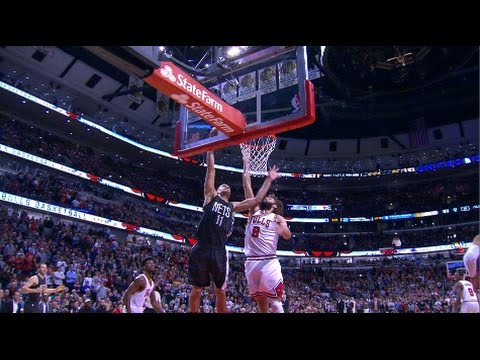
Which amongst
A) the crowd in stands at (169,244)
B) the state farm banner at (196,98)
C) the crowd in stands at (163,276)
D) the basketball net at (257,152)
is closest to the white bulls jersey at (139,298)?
the crowd in stands at (163,276)

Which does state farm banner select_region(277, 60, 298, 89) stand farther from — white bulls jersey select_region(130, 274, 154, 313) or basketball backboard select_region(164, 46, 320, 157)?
white bulls jersey select_region(130, 274, 154, 313)

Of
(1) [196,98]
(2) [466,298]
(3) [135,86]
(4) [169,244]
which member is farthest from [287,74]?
(4) [169,244]

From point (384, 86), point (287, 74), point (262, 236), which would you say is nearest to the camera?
point (262, 236)

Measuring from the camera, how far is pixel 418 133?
29.6m

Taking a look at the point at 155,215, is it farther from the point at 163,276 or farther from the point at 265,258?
the point at 265,258

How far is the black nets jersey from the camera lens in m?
5.47

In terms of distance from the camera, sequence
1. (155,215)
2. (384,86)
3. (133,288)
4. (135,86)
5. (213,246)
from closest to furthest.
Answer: (213,246), (133,288), (384,86), (135,86), (155,215)

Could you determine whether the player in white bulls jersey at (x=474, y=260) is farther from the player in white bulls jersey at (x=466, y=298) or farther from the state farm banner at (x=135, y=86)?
the state farm banner at (x=135, y=86)

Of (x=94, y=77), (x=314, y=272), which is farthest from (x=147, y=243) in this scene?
(x=314, y=272)

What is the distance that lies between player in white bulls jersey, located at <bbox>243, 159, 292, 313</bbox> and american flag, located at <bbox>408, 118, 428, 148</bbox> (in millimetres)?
26497

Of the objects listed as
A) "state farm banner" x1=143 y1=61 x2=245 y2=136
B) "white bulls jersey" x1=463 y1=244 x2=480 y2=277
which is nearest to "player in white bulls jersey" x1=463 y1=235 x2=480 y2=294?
"white bulls jersey" x1=463 y1=244 x2=480 y2=277

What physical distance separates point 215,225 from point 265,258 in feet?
2.51

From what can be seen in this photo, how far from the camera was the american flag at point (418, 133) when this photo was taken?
29266mm
